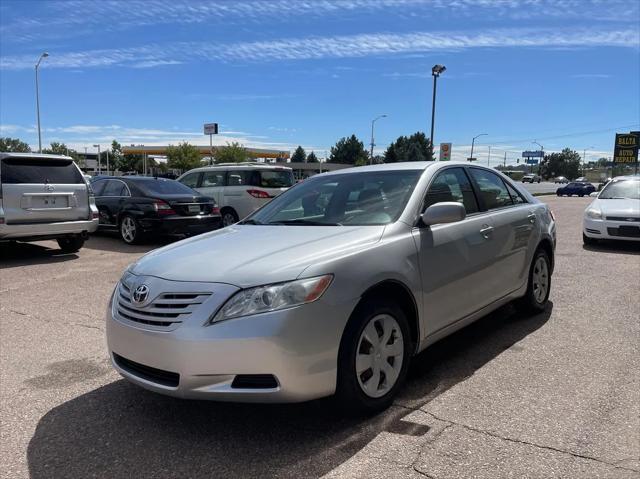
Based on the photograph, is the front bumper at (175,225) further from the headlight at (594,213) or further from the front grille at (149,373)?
the headlight at (594,213)

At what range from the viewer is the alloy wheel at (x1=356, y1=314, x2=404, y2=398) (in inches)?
124

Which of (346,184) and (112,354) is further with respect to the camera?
(346,184)

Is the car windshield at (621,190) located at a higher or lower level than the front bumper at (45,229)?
higher

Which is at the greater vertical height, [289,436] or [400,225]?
[400,225]

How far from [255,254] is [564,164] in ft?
482

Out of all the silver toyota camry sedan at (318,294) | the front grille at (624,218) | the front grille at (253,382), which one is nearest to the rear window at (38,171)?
the silver toyota camry sedan at (318,294)

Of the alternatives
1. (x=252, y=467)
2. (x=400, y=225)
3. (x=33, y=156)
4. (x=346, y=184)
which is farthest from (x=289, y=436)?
(x=33, y=156)

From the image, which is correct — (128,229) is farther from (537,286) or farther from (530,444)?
(530,444)

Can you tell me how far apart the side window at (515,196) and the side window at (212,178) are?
9396 millimetres

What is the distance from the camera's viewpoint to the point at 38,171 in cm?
897

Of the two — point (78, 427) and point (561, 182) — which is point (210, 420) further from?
point (561, 182)

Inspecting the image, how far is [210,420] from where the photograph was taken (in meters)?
3.28

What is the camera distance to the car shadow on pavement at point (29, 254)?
8922 mm

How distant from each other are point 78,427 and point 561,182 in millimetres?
86817
